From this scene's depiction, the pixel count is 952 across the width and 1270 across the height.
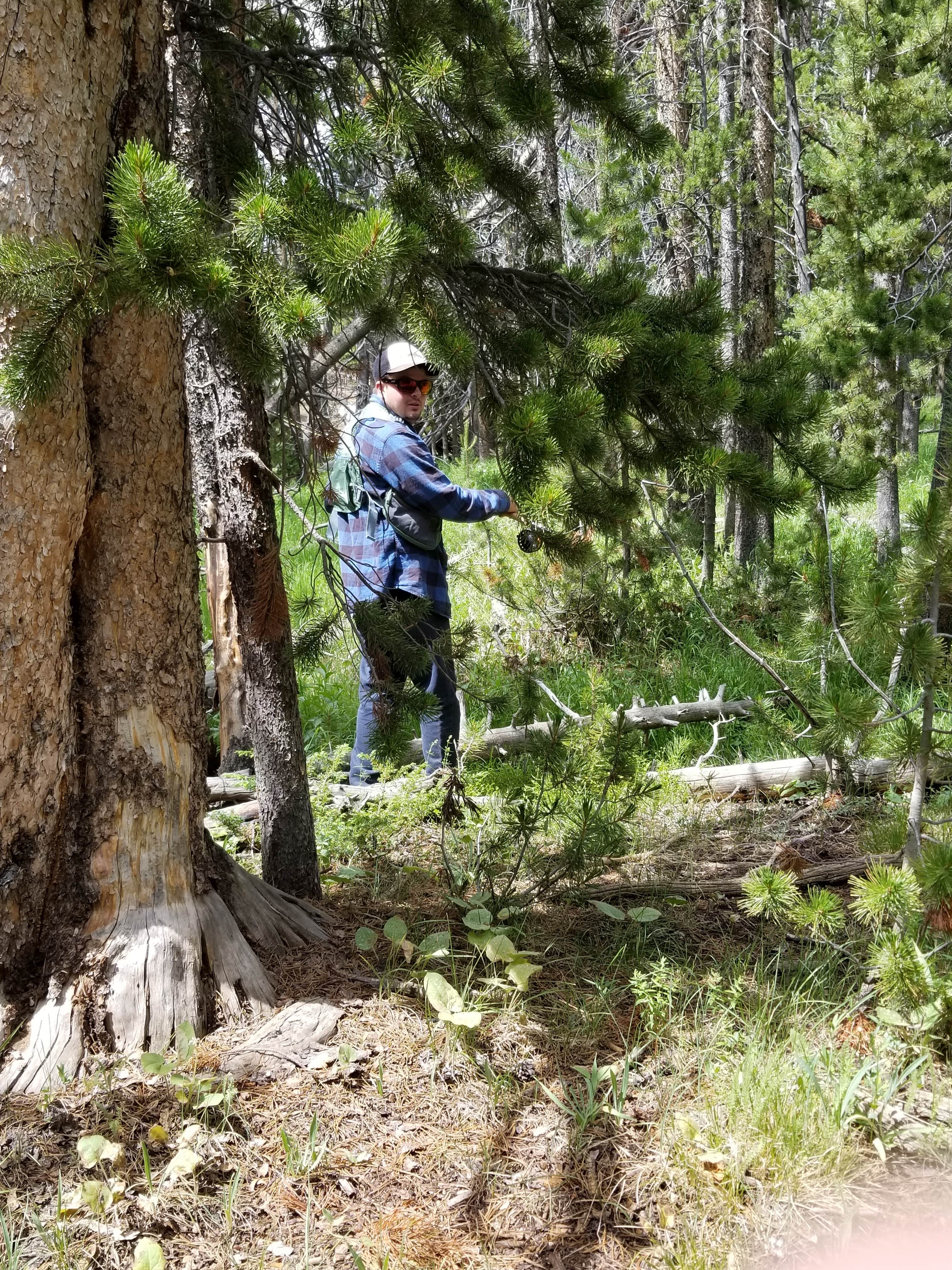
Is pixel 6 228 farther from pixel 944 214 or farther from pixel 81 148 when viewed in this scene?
pixel 944 214

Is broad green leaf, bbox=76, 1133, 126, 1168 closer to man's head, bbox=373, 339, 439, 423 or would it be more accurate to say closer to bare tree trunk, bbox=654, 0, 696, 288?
man's head, bbox=373, 339, 439, 423

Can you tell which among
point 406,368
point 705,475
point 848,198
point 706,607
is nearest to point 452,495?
point 406,368

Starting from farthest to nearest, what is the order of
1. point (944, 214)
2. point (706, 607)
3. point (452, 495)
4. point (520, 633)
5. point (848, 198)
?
1. point (944, 214)
2. point (848, 198)
3. point (520, 633)
4. point (452, 495)
5. point (706, 607)

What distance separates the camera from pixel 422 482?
167 inches

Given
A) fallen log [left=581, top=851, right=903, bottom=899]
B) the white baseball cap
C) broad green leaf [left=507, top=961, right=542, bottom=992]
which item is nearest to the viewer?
broad green leaf [left=507, top=961, right=542, bottom=992]

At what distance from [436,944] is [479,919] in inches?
6.5

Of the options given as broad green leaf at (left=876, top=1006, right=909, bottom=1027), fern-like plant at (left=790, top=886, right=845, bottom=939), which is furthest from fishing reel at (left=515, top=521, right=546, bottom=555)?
broad green leaf at (left=876, top=1006, right=909, bottom=1027)

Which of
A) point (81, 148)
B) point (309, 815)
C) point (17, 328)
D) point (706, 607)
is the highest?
point (81, 148)

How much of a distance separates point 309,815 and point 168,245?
217 cm

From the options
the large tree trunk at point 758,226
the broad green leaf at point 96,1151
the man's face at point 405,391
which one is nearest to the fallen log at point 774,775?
the man's face at point 405,391

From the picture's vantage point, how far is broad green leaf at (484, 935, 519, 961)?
9.55 feet

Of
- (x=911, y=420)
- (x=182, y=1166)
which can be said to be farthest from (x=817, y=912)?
(x=911, y=420)

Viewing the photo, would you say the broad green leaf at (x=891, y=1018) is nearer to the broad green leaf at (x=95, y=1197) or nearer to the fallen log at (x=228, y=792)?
the broad green leaf at (x=95, y=1197)

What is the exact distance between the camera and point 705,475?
2865 mm
